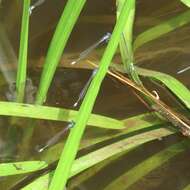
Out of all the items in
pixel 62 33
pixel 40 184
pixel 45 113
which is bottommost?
pixel 40 184

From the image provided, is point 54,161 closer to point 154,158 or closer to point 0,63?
point 154,158

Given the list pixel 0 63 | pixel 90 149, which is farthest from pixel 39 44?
pixel 90 149

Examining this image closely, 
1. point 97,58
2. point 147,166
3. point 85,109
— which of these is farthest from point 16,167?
point 97,58

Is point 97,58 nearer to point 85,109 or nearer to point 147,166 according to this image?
point 147,166

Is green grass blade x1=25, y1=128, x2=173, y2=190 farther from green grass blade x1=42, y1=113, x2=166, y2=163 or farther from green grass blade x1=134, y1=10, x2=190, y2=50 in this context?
green grass blade x1=134, y1=10, x2=190, y2=50

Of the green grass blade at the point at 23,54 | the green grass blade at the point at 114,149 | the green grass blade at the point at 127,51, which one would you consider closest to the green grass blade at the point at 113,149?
the green grass blade at the point at 114,149
